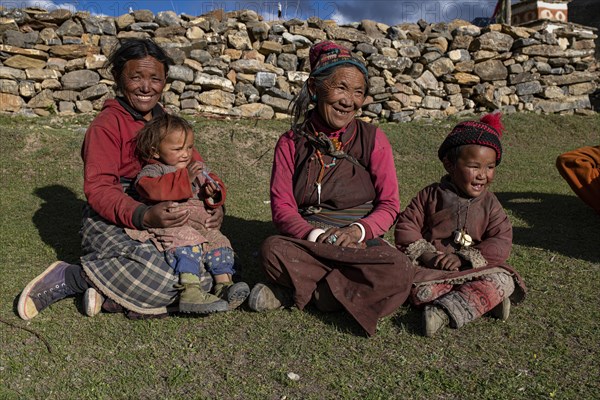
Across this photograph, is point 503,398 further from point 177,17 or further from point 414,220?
point 177,17

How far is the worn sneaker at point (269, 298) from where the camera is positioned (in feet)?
10.4

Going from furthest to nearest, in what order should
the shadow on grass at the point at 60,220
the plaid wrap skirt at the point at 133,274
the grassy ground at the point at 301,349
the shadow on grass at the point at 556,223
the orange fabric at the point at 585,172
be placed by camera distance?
the orange fabric at the point at 585,172
the shadow on grass at the point at 556,223
the shadow on grass at the point at 60,220
the plaid wrap skirt at the point at 133,274
the grassy ground at the point at 301,349

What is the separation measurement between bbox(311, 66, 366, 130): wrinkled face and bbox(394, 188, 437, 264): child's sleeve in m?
0.68

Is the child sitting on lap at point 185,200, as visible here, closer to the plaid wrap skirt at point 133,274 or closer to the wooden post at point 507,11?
the plaid wrap skirt at point 133,274

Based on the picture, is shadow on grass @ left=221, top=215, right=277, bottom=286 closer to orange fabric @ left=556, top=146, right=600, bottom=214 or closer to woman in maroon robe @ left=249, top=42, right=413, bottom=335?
woman in maroon robe @ left=249, top=42, right=413, bottom=335

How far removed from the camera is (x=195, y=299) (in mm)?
3094

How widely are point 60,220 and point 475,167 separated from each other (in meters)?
3.75

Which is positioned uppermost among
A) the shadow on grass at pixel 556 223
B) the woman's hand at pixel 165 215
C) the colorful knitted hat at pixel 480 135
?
the colorful knitted hat at pixel 480 135

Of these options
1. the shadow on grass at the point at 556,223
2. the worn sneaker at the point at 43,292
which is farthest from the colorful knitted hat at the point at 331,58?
the shadow on grass at the point at 556,223

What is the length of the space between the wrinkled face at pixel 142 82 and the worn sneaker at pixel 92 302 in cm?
129

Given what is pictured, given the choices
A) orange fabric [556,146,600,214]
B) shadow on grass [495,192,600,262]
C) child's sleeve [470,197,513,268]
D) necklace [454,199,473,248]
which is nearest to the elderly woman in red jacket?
necklace [454,199,473,248]

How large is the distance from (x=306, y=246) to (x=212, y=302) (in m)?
0.59

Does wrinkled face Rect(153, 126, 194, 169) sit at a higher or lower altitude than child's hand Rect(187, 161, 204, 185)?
higher

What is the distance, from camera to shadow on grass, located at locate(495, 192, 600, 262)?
455 cm
